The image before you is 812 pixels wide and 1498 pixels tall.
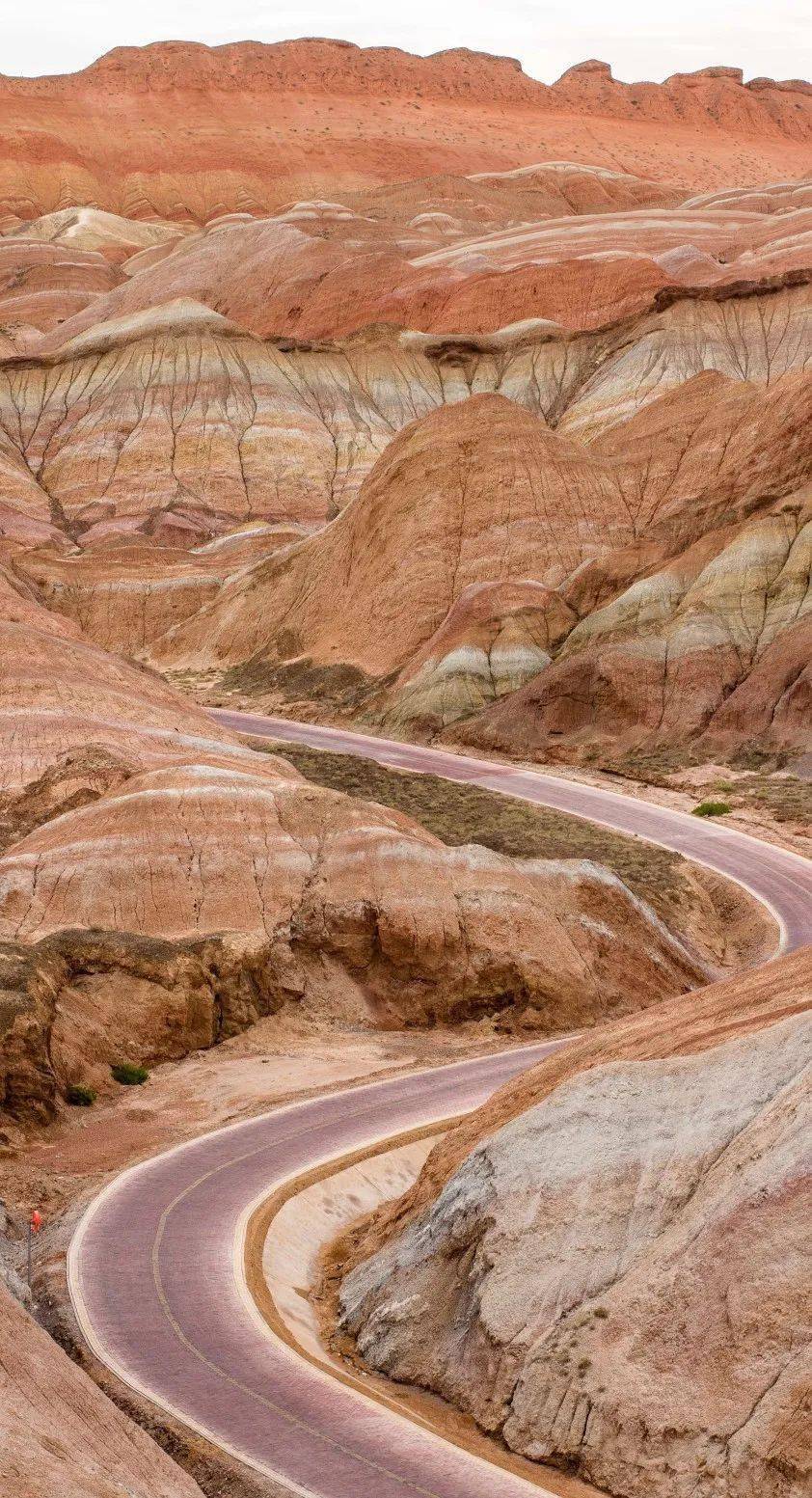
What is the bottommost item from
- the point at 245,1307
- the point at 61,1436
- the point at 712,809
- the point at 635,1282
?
the point at 712,809

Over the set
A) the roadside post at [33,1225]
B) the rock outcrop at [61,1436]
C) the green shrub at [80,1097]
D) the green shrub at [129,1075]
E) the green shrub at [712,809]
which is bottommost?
the green shrub at [129,1075]

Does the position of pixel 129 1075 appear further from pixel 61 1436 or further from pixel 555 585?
pixel 555 585

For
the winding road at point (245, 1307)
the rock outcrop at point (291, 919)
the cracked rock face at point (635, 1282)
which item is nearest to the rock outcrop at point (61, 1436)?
the winding road at point (245, 1307)

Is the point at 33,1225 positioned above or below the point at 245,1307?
below

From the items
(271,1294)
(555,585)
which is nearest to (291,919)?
(271,1294)

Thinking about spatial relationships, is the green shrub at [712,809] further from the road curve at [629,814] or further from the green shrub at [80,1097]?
the green shrub at [80,1097]

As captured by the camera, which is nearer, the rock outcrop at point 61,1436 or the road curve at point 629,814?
the rock outcrop at point 61,1436

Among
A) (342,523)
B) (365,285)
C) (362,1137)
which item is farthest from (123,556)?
(362,1137)

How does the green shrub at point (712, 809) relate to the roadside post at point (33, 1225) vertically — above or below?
below

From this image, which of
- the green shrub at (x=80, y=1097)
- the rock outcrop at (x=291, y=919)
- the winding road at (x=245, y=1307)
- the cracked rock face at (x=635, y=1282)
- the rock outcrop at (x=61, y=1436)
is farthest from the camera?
the rock outcrop at (x=291, y=919)
